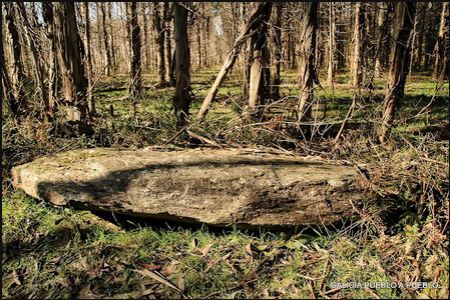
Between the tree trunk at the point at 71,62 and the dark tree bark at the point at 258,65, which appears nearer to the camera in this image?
the tree trunk at the point at 71,62

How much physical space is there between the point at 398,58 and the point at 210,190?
11.7 feet

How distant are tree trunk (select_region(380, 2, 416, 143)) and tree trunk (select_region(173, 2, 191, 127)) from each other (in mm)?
3199

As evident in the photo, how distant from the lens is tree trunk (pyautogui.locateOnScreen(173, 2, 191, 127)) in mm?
5523

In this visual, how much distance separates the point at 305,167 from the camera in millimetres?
3703

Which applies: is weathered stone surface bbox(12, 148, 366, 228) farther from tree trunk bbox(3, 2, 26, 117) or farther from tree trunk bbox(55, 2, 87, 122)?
tree trunk bbox(3, 2, 26, 117)

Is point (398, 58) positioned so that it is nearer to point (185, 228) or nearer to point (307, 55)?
point (307, 55)

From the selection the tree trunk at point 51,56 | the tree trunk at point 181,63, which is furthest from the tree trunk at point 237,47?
the tree trunk at point 51,56

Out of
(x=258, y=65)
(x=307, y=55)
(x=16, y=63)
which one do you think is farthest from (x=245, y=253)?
(x=16, y=63)

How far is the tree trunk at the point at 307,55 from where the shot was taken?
5.39 m

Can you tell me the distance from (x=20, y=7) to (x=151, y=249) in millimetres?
4513

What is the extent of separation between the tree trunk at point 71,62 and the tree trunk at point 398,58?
4.67 metres

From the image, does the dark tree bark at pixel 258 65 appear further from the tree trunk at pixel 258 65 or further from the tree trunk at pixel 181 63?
the tree trunk at pixel 181 63

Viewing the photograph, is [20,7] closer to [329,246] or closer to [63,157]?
[63,157]

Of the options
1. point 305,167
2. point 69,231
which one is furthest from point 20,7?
point 305,167
